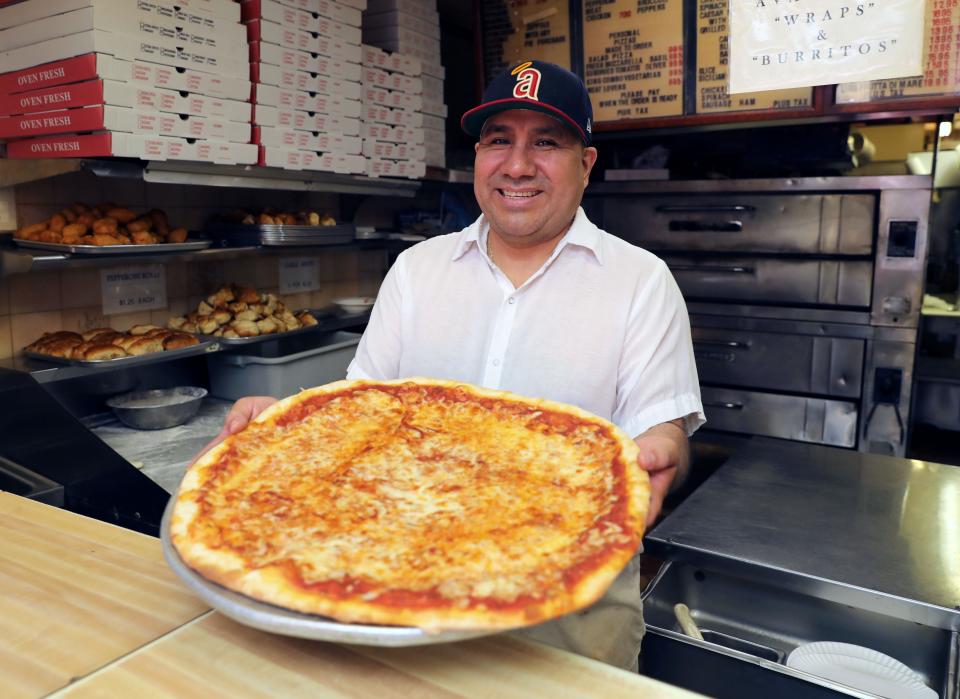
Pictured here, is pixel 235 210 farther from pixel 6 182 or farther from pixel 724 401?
pixel 724 401

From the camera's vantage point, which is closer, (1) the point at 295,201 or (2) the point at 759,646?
(2) the point at 759,646

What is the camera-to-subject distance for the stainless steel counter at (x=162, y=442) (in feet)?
7.55

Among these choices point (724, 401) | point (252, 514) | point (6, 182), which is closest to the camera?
point (252, 514)

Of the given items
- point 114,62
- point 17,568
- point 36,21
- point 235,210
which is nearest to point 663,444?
point 17,568

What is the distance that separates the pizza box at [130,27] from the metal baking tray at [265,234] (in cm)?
66

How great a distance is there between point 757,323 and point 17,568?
3.07 metres

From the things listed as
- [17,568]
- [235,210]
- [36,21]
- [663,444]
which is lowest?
[17,568]

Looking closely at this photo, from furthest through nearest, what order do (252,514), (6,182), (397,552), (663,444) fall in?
(6,182), (663,444), (252,514), (397,552)

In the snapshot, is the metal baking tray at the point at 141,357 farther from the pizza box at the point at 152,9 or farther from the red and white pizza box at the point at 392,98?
the red and white pizza box at the point at 392,98

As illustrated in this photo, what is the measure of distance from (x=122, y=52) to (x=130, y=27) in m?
0.09

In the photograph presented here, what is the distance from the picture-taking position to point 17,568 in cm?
109

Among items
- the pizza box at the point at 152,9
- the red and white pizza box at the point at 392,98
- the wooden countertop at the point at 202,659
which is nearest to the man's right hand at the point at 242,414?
the wooden countertop at the point at 202,659

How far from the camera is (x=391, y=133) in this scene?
339cm

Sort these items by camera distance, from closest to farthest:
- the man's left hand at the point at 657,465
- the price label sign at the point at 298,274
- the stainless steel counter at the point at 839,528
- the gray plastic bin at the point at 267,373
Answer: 1. the man's left hand at the point at 657,465
2. the stainless steel counter at the point at 839,528
3. the gray plastic bin at the point at 267,373
4. the price label sign at the point at 298,274
